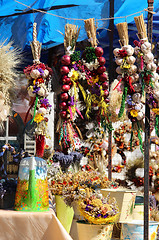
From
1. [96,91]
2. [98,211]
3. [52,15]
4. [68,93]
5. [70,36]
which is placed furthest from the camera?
[52,15]

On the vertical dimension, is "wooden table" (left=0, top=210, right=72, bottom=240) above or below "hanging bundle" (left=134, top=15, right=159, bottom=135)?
below

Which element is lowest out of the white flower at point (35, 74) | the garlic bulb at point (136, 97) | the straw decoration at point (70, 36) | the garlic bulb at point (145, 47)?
the garlic bulb at point (136, 97)

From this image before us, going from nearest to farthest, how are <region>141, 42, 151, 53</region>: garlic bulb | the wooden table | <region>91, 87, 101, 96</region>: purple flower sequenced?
the wooden table
<region>141, 42, 151, 53</region>: garlic bulb
<region>91, 87, 101, 96</region>: purple flower

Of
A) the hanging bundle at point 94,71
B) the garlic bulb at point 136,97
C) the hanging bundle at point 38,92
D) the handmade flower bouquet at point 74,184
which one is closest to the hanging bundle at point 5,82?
the hanging bundle at point 38,92

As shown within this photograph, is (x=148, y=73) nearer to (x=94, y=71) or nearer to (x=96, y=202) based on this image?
(x=94, y=71)

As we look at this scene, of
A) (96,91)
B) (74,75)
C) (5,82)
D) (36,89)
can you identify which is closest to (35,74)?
(36,89)

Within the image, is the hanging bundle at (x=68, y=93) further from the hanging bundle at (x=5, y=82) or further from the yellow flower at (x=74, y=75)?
the hanging bundle at (x=5, y=82)

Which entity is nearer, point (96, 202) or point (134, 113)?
point (96, 202)

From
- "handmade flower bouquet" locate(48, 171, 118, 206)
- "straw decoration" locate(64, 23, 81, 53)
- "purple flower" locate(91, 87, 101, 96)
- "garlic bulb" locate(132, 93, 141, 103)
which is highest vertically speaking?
"straw decoration" locate(64, 23, 81, 53)

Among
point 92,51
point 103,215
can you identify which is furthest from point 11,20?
point 103,215

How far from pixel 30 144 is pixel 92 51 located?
1857 mm

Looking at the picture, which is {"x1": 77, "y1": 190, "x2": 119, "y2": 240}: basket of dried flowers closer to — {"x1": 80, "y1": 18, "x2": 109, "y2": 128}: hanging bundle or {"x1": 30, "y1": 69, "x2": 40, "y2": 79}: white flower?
{"x1": 80, "y1": 18, "x2": 109, "y2": 128}: hanging bundle

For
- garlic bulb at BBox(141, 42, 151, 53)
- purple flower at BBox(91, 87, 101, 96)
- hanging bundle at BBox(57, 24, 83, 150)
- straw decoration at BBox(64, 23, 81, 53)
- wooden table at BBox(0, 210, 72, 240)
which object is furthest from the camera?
purple flower at BBox(91, 87, 101, 96)

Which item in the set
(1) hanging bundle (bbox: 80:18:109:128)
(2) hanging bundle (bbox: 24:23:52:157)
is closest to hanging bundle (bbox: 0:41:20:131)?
(2) hanging bundle (bbox: 24:23:52:157)
